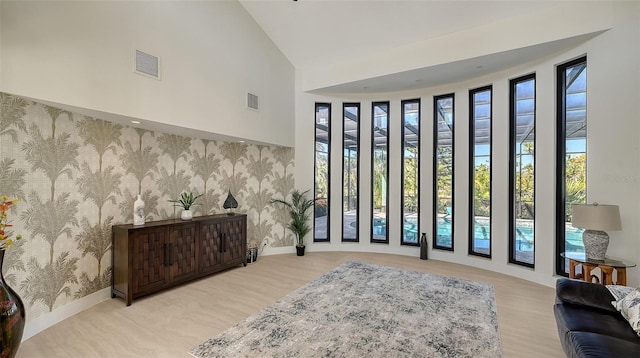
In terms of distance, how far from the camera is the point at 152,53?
3.37m

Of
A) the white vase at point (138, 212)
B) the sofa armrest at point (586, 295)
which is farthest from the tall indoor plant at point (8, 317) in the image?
the sofa armrest at point (586, 295)

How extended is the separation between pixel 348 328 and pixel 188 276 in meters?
2.54

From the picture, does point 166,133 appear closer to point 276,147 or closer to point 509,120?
point 276,147

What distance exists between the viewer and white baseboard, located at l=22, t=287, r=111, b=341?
2750mm

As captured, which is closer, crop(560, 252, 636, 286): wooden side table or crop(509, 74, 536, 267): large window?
crop(560, 252, 636, 286): wooden side table

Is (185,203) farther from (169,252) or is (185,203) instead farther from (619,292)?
(619,292)

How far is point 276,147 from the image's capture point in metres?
6.03

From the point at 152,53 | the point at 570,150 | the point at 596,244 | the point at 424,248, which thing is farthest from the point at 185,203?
the point at 570,150

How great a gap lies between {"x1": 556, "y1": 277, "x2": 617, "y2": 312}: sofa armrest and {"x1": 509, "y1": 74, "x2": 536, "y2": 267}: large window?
7.68ft

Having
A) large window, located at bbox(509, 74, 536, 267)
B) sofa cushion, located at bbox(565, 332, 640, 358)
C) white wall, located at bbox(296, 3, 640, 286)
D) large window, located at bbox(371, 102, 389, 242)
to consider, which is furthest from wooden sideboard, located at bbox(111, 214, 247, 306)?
large window, located at bbox(509, 74, 536, 267)

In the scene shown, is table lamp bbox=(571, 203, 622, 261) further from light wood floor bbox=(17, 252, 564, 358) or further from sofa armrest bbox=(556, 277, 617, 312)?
sofa armrest bbox=(556, 277, 617, 312)

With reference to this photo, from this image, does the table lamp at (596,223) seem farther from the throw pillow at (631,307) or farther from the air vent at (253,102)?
the air vent at (253,102)

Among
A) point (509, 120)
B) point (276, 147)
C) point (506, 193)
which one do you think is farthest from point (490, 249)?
point (276, 147)

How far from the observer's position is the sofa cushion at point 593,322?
6.37 feet
